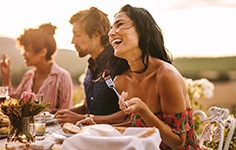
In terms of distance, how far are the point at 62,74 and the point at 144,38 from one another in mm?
1667

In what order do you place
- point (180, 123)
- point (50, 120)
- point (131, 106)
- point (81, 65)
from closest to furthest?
point (131, 106)
point (180, 123)
point (50, 120)
point (81, 65)

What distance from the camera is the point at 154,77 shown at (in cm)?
185

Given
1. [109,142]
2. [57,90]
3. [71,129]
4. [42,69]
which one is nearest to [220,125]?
[71,129]

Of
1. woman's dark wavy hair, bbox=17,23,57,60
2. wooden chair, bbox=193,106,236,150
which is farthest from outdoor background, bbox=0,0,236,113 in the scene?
wooden chair, bbox=193,106,236,150

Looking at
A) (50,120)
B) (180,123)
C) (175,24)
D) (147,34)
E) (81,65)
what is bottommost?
(81,65)

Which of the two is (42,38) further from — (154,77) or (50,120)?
(154,77)

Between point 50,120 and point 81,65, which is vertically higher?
point 50,120

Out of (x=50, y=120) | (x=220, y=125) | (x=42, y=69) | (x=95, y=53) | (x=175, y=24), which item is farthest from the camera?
(x=175, y=24)

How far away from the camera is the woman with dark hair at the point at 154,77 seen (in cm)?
174

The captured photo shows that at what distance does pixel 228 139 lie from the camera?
2061 millimetres

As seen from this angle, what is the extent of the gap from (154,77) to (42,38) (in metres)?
1.78

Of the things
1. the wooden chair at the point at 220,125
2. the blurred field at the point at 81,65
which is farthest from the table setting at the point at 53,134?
the blurred field at the point at 81,65

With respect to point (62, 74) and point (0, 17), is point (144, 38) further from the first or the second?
point (0, 17)

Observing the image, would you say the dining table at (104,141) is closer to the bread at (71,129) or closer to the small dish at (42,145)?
the small dish at (42,145)
